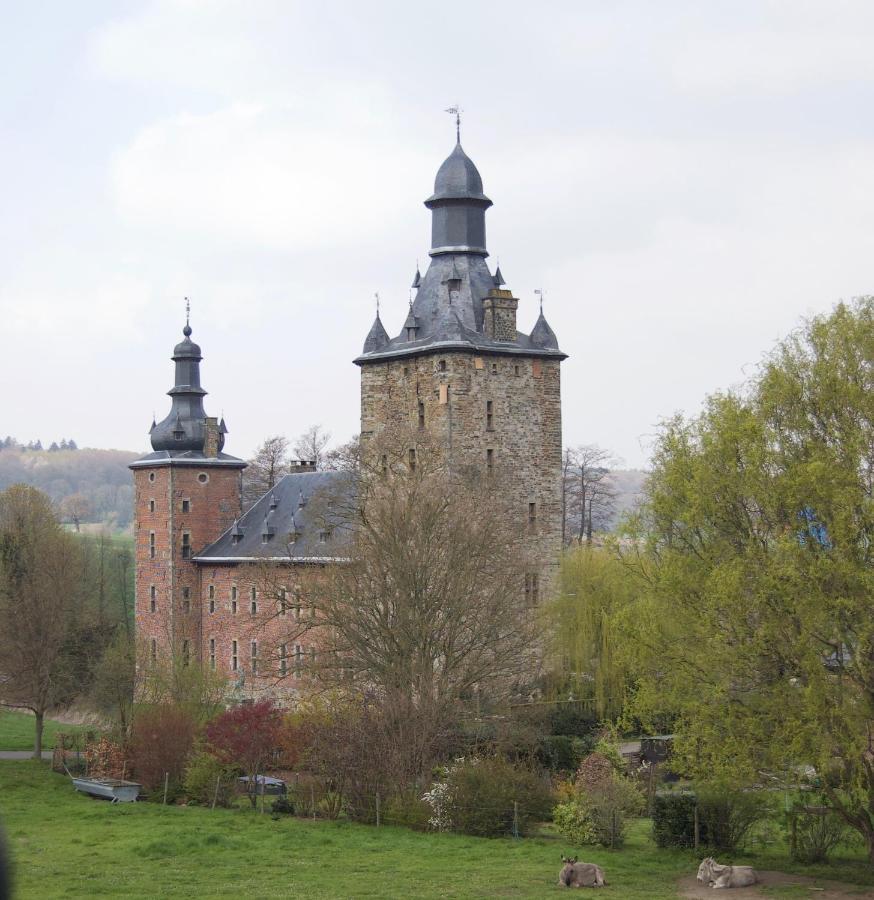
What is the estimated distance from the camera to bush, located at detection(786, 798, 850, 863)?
19.7m

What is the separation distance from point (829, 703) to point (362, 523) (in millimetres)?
16687

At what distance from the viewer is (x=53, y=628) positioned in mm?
38875

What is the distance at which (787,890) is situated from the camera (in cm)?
1741

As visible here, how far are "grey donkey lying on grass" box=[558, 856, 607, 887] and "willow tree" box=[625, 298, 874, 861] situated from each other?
2.10 metres

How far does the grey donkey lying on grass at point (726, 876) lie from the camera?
17.6 meters

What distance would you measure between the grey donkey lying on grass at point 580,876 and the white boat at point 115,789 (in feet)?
45.3

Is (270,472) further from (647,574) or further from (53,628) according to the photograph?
(647,574)

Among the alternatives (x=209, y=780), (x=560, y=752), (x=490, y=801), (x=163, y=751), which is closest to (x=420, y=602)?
(x=560, y=752)

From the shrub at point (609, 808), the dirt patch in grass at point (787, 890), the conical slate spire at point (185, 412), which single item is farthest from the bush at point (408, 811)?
the conical slate spire at point (185, 412)

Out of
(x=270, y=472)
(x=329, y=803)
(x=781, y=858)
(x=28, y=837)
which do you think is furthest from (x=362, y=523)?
(x=270, y=472)

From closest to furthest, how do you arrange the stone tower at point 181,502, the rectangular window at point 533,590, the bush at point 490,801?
1. the bush at point 490,801
2. the rectangular window at point 533,590
3. the stone tower at point 181,502

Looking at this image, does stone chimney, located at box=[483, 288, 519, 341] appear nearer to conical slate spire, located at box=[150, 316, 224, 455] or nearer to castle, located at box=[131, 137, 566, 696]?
castle, located at box=[131, 137, 566, 696]

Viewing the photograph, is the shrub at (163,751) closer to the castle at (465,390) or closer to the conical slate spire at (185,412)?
the castle at (465,390)

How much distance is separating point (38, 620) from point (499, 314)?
17.3 m
